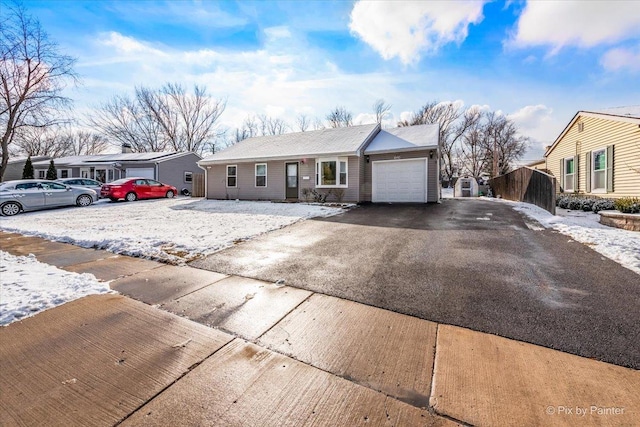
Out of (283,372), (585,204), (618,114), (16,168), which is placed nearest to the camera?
(283,372)

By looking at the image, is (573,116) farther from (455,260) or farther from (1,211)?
(1,211)

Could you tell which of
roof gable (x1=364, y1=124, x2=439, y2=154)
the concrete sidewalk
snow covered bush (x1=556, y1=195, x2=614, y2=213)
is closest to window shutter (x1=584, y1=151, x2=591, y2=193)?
snow covered bush (x1=556, y1=195, x2=614, y2=213)

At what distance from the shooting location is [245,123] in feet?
130

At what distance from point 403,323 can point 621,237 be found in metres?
5.85

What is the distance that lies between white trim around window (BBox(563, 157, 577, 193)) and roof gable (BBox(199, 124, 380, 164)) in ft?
30.7

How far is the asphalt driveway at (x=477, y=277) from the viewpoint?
2.58 metres

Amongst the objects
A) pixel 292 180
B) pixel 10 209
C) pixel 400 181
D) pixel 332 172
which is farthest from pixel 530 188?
pixel 10 209

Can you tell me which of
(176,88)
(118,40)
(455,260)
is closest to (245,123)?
(176,88)

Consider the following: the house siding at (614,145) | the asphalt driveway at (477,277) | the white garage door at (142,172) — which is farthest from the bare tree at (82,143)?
the house siding at (614,145)

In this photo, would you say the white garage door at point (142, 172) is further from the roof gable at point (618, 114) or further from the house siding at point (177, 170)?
the roof gable at point (618, 114)

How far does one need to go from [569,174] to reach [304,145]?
13.2 m

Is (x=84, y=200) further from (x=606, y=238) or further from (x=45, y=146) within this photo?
(x=45, y=146)

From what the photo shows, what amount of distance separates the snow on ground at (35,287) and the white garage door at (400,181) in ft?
37.0

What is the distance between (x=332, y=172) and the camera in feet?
44.9
